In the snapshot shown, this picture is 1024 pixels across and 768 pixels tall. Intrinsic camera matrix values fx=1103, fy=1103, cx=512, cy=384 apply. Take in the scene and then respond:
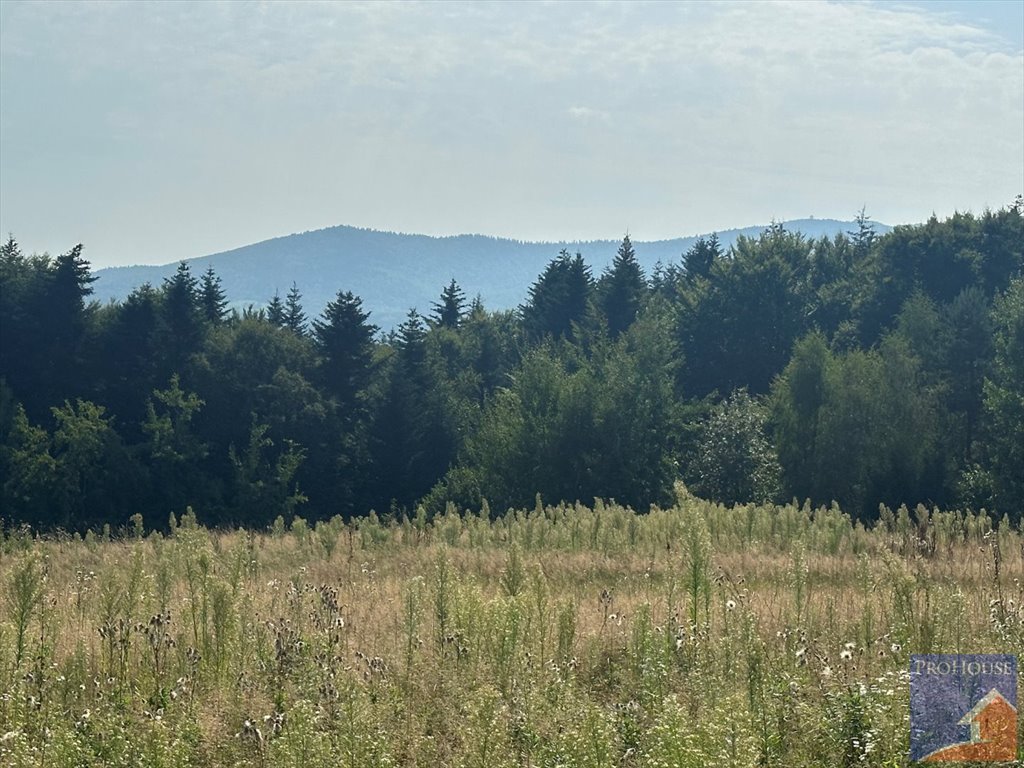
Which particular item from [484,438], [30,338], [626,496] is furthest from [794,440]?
[30,338]

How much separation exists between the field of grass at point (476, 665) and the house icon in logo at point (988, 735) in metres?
0.29

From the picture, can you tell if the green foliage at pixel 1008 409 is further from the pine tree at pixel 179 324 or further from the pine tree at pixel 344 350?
the pine tree at pixel 179 324

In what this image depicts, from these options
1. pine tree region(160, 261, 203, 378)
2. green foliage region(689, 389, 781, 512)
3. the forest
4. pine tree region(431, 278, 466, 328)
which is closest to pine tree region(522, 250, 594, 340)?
pine tree region(431, 278, 466, 328)

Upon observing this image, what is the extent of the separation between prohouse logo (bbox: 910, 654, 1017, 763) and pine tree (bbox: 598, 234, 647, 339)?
46.9m

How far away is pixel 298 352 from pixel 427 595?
3432cm

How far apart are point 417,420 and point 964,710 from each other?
121ft

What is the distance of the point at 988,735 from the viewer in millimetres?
6934

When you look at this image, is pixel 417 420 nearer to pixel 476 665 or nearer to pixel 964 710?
pixel 476 665

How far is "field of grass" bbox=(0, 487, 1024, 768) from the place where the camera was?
6.83 metres

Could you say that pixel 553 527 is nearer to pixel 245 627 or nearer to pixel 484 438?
pixel 245 627

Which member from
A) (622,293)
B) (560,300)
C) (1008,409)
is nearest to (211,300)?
(560,300)

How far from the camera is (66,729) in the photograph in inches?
274

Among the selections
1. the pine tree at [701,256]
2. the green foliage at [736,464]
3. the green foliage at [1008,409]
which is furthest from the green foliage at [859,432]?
the pine tree at [701,256]

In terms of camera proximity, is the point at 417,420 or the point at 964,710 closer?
the point at 964,710
